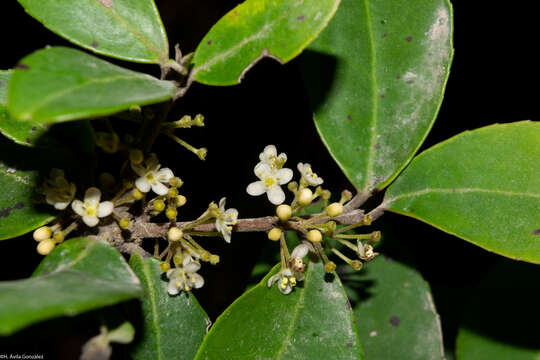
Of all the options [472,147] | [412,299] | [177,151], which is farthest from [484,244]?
[177,151]

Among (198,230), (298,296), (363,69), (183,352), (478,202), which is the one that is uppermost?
(363,69)

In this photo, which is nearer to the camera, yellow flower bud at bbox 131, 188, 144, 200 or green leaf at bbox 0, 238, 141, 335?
green leaf at bbox 0, 238, 141, 335

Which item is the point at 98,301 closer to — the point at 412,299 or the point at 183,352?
the point at 183,352

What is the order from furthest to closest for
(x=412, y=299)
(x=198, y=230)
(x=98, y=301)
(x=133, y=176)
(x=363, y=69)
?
(x=412, y=299) < (x=363, y=69) < (x=198, y=230) < (x=133, y=176) < (x=98, y=301)

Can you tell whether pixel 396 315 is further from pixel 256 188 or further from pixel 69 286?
pixel 69 286

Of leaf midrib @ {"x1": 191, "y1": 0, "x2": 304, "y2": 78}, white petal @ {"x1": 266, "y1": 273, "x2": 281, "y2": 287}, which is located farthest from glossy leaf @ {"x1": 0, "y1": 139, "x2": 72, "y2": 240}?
white petal @ {"x1": 266, "y1": 273, "x2": 281, "y2": 287}

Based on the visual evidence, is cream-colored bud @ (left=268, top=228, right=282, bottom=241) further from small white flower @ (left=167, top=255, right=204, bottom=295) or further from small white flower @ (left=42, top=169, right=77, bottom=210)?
small white flower @ (left=42, top=169, right=77, bottom=210)

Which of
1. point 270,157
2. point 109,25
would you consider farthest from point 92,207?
point 270,157
